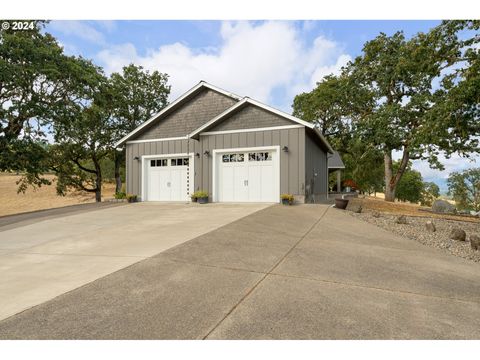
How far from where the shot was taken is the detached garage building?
12.0 metres

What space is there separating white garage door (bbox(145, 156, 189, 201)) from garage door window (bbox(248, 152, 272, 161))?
3.72 m

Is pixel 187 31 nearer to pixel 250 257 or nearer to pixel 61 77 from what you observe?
pixel 250 257

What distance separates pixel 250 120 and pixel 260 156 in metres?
1.84

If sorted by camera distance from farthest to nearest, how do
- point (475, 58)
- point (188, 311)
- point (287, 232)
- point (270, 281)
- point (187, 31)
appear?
1. point (475, 58)
2. point (187, 31)
3. point (287, 232)
4. point (270, 281)
5. point (188, 311)

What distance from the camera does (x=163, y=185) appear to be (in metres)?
14.8

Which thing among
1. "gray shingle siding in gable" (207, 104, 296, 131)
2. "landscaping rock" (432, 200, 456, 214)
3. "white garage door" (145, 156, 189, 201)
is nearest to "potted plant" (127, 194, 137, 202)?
"white garage door" (145, 156, 189, 201)

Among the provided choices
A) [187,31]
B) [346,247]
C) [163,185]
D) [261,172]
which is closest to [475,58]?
[261,172]

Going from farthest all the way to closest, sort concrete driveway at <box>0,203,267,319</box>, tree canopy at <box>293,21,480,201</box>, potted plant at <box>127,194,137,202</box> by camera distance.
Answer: potted plant at <box>127,194,137,202</box> < tree canopy at <box>293,21,480,201</box> < concrete driveway at <box>0,203,267,319</box>

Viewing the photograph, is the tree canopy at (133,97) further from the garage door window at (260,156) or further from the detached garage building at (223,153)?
the garage door window at (260,156)

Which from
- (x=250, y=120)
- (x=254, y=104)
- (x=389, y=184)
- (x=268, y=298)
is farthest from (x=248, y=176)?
(x=389, y=184)

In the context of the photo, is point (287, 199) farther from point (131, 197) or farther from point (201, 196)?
point (131, 197)

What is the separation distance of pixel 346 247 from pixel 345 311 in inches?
120

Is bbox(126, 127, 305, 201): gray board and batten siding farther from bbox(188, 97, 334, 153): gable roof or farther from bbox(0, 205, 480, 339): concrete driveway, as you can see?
bbox(0, 205, 480, 339): concrete driveway

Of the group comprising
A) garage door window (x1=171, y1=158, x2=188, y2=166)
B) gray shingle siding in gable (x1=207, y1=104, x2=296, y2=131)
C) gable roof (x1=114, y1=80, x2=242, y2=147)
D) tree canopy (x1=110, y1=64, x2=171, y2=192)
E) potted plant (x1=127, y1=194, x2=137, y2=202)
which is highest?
tree canopy (x1=110, y1=64, x2=171, y2=192)
